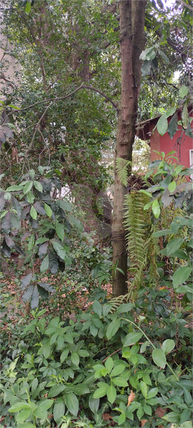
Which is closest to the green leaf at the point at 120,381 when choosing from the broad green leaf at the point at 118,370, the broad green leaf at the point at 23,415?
the broad green leaf at the point at 118,370

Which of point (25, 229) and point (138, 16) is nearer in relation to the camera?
point (138, 16)

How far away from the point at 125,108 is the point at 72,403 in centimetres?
196

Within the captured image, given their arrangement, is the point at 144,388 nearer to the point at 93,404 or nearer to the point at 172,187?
the point at 93,404

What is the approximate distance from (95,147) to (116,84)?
1305 millimetres

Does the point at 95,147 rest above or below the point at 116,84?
below

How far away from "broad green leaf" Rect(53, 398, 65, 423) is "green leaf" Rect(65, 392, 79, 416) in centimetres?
3

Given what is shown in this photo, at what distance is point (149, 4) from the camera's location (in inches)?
95.0

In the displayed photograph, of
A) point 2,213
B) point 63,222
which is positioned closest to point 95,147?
point 63,222

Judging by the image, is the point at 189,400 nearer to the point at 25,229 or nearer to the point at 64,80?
the point at 25,229

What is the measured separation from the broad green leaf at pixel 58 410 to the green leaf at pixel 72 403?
0.03 m

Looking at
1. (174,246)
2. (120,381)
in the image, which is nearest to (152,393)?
(120,381)

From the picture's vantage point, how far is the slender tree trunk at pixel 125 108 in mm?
2025

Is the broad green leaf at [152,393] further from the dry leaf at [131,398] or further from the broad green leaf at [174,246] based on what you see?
the broad green leaf at [174,246]

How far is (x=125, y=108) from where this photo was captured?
2035 mm
